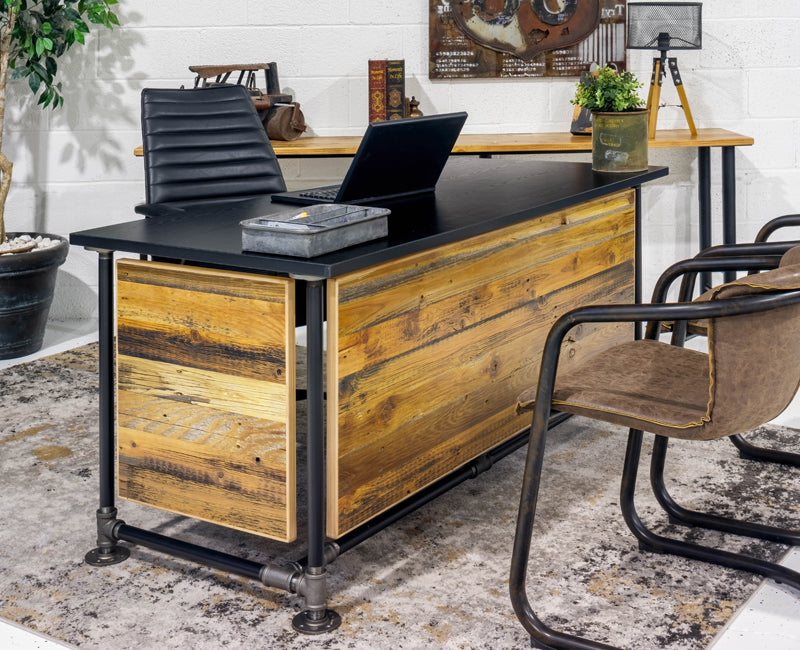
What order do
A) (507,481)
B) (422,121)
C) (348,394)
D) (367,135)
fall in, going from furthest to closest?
(507,481), (422,121), (367,135), (348,394)

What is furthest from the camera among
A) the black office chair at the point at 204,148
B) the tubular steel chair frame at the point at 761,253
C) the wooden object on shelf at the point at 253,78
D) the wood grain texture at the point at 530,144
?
the wooden object on shelf at the point at 253,78

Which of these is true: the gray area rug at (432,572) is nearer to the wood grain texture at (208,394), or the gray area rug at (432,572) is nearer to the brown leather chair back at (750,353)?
the wood grain texture at (208,394)

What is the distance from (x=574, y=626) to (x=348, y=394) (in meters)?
0.59

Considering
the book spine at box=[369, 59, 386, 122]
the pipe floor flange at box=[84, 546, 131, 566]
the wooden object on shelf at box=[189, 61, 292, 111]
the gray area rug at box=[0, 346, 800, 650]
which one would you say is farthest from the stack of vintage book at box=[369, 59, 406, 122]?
the pipe floor flange at box=[84, 546, 131, 566]

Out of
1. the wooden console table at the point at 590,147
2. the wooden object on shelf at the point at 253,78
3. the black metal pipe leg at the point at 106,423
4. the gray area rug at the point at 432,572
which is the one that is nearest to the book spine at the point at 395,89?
the wooden console table at the point at 590,147

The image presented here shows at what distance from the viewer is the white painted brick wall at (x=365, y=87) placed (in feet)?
13.6

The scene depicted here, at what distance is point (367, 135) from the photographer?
6.98ft

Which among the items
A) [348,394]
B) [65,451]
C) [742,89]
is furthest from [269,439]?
[742,89]

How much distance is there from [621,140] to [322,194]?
0.88 meters

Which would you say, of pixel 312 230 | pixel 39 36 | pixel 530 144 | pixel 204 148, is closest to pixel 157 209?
pixel 204 148

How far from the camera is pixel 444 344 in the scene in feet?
7.39

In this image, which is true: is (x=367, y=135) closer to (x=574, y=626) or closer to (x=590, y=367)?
(x=590, y=367)

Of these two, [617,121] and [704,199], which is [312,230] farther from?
[704,199]

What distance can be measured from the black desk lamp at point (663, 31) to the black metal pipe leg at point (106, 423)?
92.0 inches
